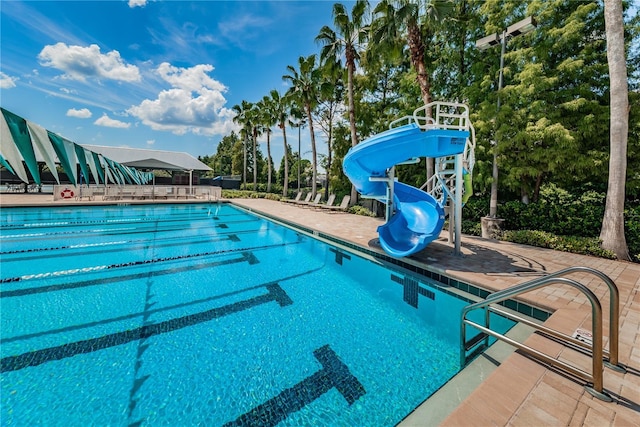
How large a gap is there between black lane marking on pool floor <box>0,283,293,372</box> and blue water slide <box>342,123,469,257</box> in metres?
3.51

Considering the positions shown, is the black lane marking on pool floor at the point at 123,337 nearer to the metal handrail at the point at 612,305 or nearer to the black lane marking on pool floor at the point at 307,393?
the black lane marking on pool floor at the point at 307,393

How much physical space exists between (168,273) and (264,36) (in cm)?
1535

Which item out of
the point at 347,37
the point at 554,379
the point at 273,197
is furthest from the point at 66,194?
the point at 554,379

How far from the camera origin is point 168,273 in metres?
6.45

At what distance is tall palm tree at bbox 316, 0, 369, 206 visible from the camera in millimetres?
13539

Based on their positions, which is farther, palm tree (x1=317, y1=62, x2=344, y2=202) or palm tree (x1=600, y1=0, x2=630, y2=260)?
palm tree (x1=317, y1=62, x2=344, y2=202)

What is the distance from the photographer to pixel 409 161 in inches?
295

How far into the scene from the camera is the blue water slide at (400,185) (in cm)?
536

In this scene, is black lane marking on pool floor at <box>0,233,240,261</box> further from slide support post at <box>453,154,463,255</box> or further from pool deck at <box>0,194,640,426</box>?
pool deck at <box>0,194,640,426</box>

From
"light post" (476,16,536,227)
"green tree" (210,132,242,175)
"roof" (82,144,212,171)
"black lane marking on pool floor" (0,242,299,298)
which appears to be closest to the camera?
"black lane marking on pool floor" (0,242,299,298)

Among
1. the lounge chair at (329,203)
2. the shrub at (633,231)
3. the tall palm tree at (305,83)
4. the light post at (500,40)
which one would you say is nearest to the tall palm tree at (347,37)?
the lounge chair at (329,203)

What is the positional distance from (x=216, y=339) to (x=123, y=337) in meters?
1.36

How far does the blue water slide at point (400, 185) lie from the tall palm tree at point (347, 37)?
723cm

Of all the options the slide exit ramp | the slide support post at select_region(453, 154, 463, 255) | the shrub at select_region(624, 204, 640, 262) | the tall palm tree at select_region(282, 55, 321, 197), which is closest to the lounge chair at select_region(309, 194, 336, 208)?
the tall palm tree at select_region(282, 55, 321, 197)
